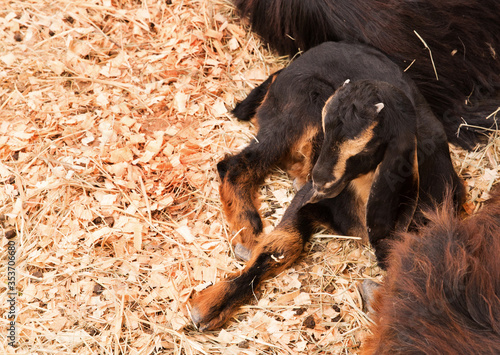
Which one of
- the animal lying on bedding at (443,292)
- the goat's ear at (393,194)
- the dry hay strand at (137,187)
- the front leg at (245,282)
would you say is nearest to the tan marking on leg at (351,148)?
the goat's ear at (393,194)

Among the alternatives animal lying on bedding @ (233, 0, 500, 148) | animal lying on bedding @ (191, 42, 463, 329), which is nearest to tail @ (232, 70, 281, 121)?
animal lying on bedding @ (191, 42, 463, 329)

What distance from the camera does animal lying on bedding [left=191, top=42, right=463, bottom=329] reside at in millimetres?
2580

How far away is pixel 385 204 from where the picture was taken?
9.09 feet

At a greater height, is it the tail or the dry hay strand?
the tail

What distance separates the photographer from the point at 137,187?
11.5 feet

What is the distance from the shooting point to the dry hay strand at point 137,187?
294cm

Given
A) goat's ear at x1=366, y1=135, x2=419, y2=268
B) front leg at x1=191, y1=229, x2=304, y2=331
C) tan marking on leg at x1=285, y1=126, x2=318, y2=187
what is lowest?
front leg at x1=191, y1=229, x2=304, y2=331

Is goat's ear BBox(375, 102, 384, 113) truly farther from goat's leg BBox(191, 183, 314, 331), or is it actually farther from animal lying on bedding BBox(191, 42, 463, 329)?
goat's leg BBox(191, 183, 314, 331)

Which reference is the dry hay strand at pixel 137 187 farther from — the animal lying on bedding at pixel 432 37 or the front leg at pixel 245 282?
the animal lying on bedding at pixel 432 37

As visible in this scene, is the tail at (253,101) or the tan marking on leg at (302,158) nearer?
the tan marking on leg at (302,158)

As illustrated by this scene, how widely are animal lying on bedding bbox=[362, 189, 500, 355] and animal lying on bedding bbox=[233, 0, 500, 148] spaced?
140 centimetres

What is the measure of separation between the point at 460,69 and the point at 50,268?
112 inches

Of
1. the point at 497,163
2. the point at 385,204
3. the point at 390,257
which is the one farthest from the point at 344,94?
the point at 497,163

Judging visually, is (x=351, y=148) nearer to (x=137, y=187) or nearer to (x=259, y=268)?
(x=259, y=268)
